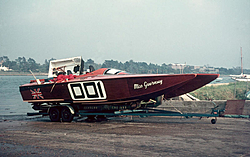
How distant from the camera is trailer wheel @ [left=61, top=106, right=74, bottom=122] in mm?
11625

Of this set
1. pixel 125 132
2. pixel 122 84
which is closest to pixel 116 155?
pixel 125 132

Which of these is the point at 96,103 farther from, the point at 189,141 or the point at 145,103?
the point at 189,141

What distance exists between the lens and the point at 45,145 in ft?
21.9

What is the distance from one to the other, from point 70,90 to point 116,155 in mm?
6090

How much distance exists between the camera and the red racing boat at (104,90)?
9.84 metres

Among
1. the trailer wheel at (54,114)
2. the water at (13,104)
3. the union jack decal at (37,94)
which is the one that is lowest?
the water at (13,104)

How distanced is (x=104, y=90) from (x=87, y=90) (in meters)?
0.83

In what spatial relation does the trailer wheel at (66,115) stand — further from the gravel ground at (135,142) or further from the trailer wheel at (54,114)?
the gravel ground at (135,142)

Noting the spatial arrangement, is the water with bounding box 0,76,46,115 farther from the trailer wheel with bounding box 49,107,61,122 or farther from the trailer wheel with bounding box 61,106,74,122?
the trailer wheel with bounding box 61,106,74,122

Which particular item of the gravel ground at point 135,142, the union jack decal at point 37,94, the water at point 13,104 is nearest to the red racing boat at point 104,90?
the union jack decal at point 37,94

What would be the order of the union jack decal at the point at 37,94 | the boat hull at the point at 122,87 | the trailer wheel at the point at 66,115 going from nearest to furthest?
the boat hull at the point at 122,87, the trailer wheel at the point at 66,115, the union jack decal at the point at 37,94

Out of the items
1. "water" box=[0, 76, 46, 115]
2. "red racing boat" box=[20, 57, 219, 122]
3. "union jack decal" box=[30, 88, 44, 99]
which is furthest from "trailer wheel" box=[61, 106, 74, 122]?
"water" box=[0, 76, 46, 115]

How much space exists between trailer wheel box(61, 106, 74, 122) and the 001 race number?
34.7 inches

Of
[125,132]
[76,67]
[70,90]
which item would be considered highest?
[76,67]
